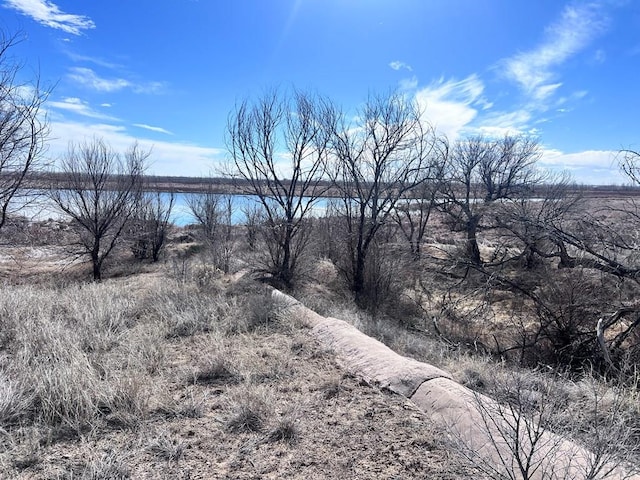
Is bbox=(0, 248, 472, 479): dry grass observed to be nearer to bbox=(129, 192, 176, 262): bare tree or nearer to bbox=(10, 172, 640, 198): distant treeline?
bbox=(10, 172, 640, 198): distant treeline

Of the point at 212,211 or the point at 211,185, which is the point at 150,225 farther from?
the point at 211,185

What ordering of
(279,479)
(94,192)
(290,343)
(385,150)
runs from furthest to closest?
(94,192), (385,150), (290,343), (279,479)

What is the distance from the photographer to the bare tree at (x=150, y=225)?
769 inches

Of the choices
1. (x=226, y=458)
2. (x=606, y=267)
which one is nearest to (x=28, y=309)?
(x=226, y=458)

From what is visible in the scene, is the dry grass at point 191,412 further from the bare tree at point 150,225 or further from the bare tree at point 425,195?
the bare tree at point 150,225

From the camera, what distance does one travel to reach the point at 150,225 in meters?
20.2

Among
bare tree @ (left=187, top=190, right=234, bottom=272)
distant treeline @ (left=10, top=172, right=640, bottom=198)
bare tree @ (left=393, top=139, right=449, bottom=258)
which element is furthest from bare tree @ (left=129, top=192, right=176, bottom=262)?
bare tree @ (left=393, top=139, right=449, bottom=258)

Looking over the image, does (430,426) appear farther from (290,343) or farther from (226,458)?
(290,343)

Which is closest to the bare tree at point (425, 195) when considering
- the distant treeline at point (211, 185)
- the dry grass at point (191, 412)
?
the distant treeline at point (211, 185)

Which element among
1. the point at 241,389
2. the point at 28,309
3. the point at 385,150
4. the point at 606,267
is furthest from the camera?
the point at 385,150

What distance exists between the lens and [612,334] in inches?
347

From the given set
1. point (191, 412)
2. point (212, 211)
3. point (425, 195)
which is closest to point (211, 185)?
point (212, 211)

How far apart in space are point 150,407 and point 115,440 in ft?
1.48

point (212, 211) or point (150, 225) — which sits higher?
point (212, 211)
